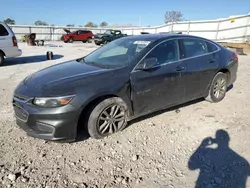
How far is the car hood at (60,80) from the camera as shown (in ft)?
9.88

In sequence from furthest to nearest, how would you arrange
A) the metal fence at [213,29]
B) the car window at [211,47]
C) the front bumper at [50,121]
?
the metal fence at [213,29]
the car window at [211,47]
the front bumper at [50,121]

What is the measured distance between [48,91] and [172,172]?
6.27ft

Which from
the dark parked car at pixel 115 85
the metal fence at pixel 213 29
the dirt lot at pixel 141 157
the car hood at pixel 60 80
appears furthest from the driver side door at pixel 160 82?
the metal fence at pixel 213 29

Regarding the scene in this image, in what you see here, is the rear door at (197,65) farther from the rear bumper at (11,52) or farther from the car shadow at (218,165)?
the rear bumper at (11,52)

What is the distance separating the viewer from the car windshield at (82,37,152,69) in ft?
12.0

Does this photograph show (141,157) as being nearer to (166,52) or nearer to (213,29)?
(166,52)

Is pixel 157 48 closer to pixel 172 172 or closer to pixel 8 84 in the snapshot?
pixel 172 172

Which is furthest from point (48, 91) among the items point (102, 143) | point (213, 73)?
point (213, 73)

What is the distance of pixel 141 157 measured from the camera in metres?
2.96

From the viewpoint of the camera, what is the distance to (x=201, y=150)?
3109 mm

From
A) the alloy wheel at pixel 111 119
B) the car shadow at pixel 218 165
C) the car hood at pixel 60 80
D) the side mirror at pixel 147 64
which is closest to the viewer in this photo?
the car shadow at pixel 218 165

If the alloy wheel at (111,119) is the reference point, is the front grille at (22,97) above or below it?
above

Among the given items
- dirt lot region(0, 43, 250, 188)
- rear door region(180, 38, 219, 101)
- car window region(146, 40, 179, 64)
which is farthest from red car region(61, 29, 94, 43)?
car window region(146, 40, 179, 64)

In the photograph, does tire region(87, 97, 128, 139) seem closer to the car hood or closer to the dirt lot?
the dirt lot
